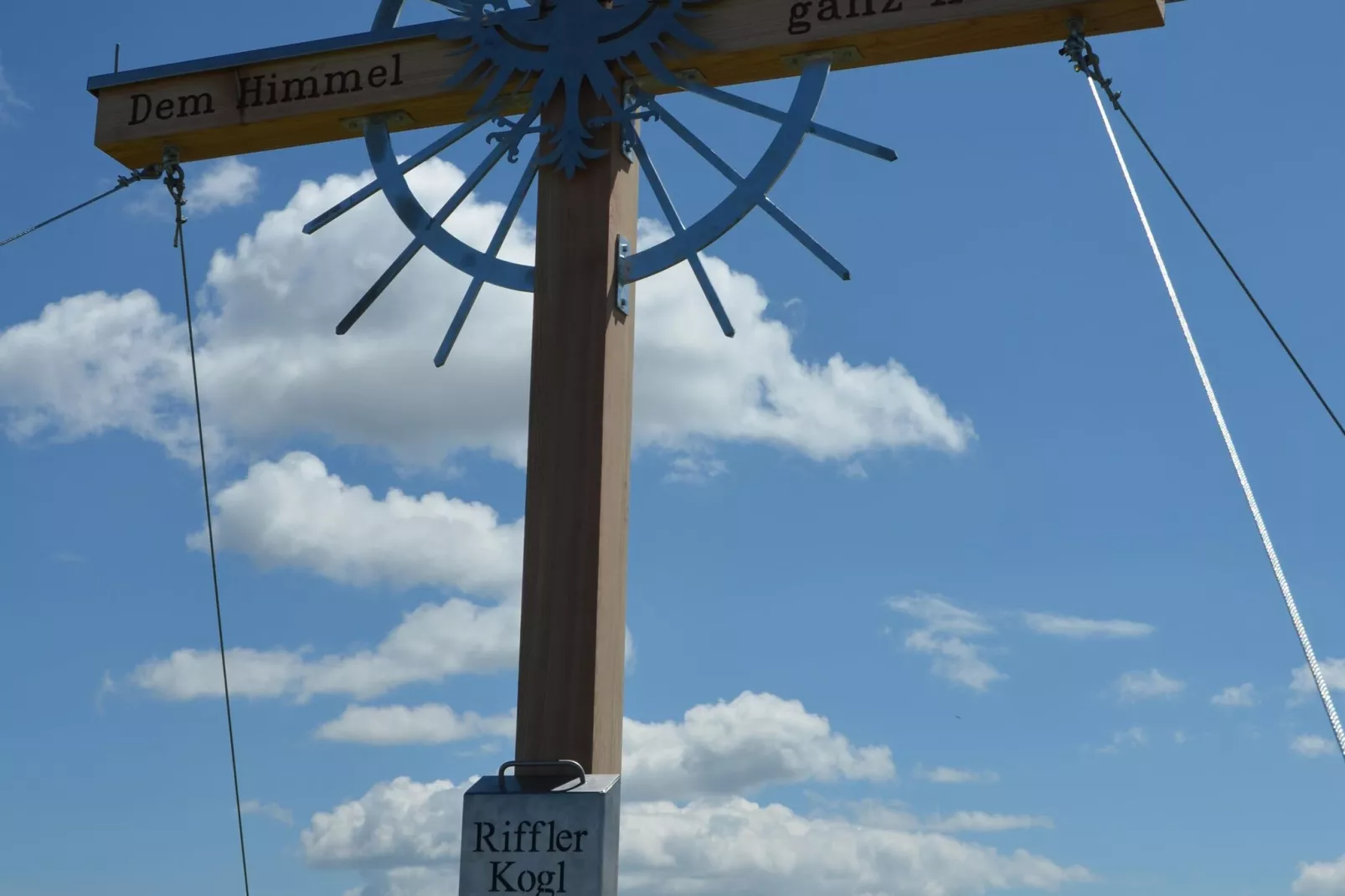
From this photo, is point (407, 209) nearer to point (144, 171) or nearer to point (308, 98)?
point (308, 98)

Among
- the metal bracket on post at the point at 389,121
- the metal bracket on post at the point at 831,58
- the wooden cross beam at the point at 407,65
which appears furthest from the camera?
the metal bracket on post at the point at 389,121

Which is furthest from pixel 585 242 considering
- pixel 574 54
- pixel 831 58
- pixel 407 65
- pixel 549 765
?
pixel 549 765

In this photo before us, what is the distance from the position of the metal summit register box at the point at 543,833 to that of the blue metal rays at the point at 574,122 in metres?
1.31

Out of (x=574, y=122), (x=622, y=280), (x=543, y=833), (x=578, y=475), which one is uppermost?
(x=574, y=122)

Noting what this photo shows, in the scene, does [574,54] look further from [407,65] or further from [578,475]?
[578,475]

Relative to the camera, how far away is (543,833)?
4027mm

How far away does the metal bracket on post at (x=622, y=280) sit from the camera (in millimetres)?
4543

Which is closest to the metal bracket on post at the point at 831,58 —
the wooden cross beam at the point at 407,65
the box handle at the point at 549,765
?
the wooden cross beam at the point at 407,65

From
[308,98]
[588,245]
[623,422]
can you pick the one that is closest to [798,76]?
[588,245]

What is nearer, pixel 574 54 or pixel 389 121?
pixel 574 54

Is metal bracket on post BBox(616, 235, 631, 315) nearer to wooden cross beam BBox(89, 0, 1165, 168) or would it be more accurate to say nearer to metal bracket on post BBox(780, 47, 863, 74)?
wooden cross beam BBox(89, 0, 1165, 168)

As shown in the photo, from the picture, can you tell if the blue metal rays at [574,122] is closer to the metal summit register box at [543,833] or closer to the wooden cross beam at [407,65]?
the wooden cross beam at [407,65]

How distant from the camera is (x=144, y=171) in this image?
17.9ft

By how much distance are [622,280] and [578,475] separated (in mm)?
607
